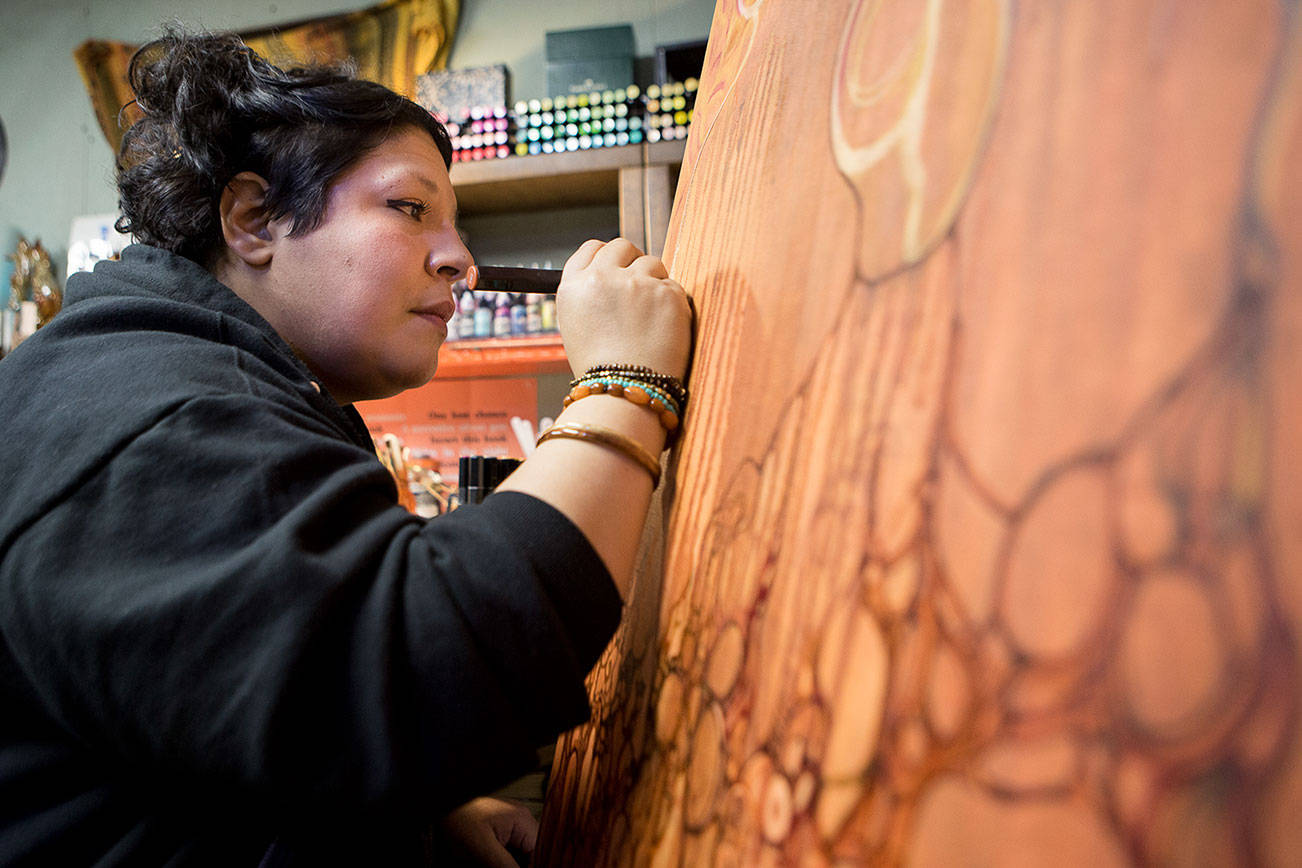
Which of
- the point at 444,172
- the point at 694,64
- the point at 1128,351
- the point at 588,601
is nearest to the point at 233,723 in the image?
the point at 588,601

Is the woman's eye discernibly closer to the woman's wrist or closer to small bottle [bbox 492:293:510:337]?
the woman's wrist

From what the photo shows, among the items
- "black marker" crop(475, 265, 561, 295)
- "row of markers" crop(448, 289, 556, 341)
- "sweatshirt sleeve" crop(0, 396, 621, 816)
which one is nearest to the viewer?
"sweatshirt sleeve" crop(0, 396, 621, 816)

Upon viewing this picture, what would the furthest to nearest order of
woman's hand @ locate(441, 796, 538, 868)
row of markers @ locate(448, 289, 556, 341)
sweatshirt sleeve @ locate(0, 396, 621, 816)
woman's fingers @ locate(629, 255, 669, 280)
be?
row of markers @ locate(448, 289, 556, 341) → woman's hand @ locate(441, 796, 538, 868) → woman's fingers @ locate(629, 255, 669, 280) → sweatshirt sleeve @ locate(0, 396, 621, 816)

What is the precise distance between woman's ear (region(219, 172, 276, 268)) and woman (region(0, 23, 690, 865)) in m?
0.15

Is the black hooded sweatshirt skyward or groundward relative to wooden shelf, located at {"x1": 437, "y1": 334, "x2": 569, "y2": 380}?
groundward

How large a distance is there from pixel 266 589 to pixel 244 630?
24 millimetres

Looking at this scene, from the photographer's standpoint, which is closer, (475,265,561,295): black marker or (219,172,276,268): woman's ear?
(219,172,276,268): woman's ear

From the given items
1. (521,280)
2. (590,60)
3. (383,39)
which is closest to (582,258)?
(521,280)

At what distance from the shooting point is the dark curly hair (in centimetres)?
79

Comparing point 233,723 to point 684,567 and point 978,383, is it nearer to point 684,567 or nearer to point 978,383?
point 684,567

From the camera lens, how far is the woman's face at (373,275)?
2.52ft

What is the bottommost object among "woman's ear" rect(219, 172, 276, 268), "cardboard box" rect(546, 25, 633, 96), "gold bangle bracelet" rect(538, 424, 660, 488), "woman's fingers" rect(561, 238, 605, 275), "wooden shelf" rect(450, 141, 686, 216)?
"gold bangle bracelet" rect(538, 424, 660, 488)

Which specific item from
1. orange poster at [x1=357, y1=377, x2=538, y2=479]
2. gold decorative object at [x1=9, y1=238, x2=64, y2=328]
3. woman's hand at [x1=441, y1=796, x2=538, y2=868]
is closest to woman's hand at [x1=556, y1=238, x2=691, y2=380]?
woman's hand at [x1=441, y1=796, x2=538, y2=868]

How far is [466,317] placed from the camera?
2307 mm
